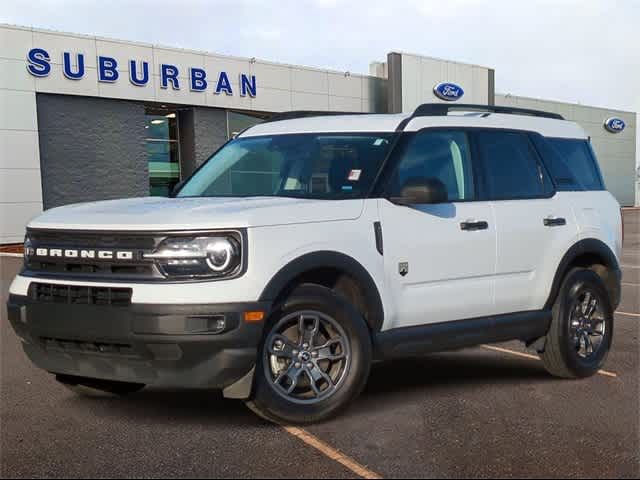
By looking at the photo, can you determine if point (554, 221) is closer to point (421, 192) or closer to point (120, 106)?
point (421, 192)

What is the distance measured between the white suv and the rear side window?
0.02 m

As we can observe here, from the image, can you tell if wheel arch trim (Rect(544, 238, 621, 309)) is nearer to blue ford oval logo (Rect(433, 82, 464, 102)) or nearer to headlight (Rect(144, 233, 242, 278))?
headlight (Rect(144, 233, 242, 278))

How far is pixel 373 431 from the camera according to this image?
470 centimetres

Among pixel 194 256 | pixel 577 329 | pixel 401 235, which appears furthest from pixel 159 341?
pixel 577 329

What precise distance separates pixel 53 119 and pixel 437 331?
899 inches

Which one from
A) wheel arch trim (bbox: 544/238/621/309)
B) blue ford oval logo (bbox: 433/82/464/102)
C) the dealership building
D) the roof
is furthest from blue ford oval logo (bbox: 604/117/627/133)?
the roof

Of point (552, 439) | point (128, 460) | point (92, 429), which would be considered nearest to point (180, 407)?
point (92, 429)

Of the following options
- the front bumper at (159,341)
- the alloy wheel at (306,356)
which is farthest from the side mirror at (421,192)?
the front bumper at (159,341)

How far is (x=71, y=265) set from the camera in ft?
15.3

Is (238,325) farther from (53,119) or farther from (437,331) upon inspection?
(53,119)

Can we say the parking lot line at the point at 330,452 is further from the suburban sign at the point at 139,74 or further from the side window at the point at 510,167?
the suburban sign at the point at 139,74

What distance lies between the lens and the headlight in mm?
4387

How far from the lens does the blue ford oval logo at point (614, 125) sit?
51062mm

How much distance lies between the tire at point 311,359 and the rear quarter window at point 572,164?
2493 mm
